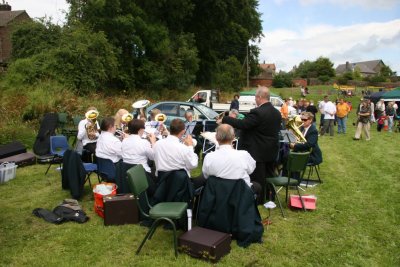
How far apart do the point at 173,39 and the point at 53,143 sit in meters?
18.6

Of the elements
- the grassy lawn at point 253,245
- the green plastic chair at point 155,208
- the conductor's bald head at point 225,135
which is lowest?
the grassy lawn at point 253,245

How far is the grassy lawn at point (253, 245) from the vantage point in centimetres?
414

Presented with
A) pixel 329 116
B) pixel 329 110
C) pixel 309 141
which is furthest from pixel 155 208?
pixel 329 116

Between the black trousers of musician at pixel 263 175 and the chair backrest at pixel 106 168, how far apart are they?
2270 millimetres

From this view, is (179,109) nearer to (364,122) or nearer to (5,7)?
(364,122)

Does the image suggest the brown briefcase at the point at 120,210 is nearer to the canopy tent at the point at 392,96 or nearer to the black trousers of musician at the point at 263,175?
the black trousers of musician at the point at 263,175

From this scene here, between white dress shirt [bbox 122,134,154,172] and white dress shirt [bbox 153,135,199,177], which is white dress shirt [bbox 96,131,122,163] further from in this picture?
white dress shirt [bbox 153,135,199,177]

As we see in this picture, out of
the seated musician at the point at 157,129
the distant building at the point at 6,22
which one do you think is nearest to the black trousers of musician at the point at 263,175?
the seated musician at the point at 157,129

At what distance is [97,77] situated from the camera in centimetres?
1797

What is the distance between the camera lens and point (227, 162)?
4.33 m

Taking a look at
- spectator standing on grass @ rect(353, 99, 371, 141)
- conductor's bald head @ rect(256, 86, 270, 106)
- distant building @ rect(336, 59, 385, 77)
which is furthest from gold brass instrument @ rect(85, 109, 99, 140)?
distant building @ rect(336, 59, 385, 77)

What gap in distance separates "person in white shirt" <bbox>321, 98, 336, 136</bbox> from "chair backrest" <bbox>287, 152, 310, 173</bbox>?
943cm

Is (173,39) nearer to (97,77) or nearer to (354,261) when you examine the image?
(97,77)

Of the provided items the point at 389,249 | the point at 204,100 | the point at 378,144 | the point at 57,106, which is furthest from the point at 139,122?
the point at 204,100
